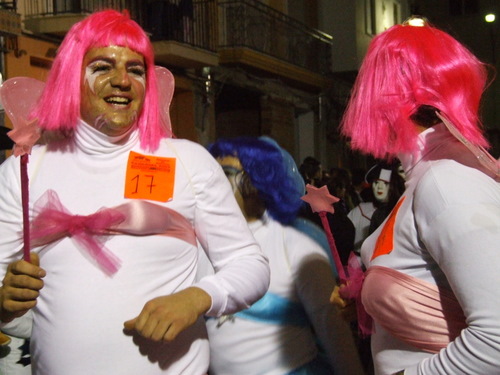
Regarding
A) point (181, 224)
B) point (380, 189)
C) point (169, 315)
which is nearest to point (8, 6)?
point (380, 189)

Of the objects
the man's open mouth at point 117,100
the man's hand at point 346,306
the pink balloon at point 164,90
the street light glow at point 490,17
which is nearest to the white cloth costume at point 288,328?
the man's hand at point 346,306

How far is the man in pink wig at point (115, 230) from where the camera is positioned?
2354mm

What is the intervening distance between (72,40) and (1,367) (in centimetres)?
169

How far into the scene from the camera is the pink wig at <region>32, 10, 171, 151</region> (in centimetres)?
258

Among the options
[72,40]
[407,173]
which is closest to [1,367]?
[72,40]

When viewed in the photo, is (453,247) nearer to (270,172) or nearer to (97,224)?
(97,224)

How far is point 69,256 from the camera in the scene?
2.41 m

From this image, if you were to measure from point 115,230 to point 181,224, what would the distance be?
0.72ft

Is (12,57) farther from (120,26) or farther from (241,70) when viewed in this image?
(120,26)

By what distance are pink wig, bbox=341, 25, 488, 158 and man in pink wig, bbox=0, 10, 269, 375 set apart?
585mm

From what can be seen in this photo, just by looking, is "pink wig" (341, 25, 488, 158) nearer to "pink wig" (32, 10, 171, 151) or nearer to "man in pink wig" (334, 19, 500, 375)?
"man in pink wig" (334, 19, 500, 375)

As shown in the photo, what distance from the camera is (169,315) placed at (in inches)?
86.7

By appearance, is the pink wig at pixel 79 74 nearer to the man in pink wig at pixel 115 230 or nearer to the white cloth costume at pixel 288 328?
the man in pink wig at pixel 115 230

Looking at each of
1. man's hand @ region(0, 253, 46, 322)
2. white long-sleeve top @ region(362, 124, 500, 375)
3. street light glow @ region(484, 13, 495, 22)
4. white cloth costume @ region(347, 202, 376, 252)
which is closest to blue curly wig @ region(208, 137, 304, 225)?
white long-sleeve top @ region(362, 124, 500, 375)
